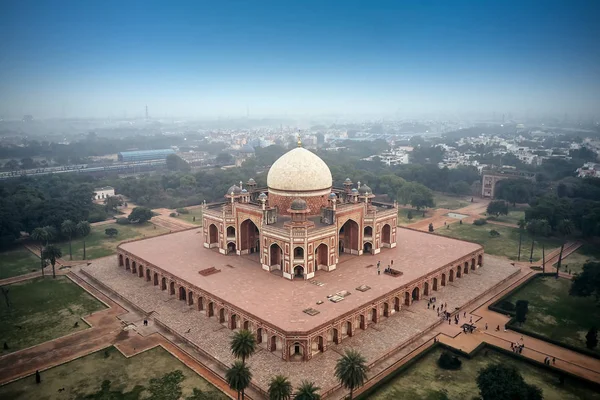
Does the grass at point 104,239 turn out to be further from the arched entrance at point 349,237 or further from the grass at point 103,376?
the arched entrance at point 349,237

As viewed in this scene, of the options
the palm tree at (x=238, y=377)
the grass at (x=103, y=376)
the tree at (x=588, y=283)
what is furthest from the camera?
the tree at (x=588, y=283)

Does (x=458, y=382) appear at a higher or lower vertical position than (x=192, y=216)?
lower

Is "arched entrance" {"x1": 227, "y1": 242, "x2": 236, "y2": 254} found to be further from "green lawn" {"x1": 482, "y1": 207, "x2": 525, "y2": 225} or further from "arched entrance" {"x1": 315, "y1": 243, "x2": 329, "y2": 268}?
"green lawn" {"x1": 482, "y1": 207, "x2": 525, "y2": 225}

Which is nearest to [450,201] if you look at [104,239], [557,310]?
[557,310]

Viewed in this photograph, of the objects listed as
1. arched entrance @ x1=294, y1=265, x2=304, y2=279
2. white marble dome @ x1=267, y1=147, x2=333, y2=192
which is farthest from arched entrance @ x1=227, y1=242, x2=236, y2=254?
arched entrance @ x1=294, y1=265, x2=304, y2=279

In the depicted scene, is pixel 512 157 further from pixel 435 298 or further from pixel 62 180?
pixel 62 180

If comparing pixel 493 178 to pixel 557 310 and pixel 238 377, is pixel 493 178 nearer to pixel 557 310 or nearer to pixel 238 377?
pixel 557 310

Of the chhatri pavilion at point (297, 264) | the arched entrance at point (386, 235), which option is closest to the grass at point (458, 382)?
the chhatri pavilion at point (297, 264)
